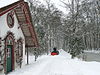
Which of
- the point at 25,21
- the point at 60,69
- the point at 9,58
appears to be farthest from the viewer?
the point at 25,21

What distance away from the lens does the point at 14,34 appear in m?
16.2

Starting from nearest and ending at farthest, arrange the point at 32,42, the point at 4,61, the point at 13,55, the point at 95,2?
the point at 4,61, the point at 13,55, the point at 32,42, the point at 95,2

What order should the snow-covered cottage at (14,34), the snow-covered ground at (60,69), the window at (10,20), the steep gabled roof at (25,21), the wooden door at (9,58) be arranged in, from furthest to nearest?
the steep gabled roof at (25,21)
the wooden door at (9,58)
the window at (10,20)
the snow-covered cottage at (14,34)
the snow-covered ground at (60,69)

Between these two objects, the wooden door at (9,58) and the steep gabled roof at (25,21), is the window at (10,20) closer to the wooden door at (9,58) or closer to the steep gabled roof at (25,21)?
the steep gabled roof at (25,21)

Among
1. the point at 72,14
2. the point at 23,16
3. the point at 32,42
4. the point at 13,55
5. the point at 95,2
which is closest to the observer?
the point at 13,55

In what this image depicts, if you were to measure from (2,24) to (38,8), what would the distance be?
24.8m

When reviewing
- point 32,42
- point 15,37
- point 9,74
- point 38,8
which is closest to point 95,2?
point 38,8

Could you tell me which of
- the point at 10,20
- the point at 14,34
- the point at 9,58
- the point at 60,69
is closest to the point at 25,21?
the point at 14,34

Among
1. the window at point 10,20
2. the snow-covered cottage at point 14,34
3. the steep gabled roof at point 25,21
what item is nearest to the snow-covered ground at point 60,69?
the snow-covered cottage at point 14,34

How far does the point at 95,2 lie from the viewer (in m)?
52.9

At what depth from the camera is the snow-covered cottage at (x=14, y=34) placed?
13.6m

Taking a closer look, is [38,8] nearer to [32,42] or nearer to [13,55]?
[32,42]

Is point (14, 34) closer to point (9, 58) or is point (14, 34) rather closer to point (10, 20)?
point (10, 20)

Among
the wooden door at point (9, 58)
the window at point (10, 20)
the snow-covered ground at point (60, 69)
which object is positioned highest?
the window at point (10, 20)
